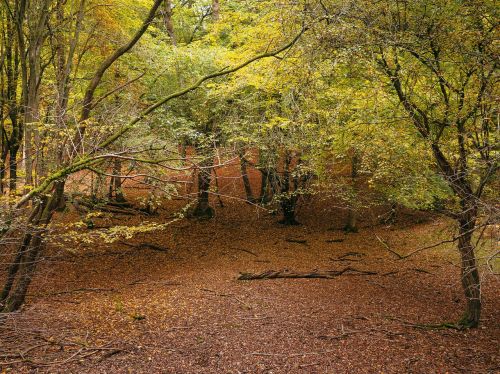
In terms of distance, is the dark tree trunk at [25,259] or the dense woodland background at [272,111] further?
the dark tree trunk at [25,259]

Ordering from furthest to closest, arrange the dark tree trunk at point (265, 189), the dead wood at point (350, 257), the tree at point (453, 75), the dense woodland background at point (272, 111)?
the dark tree trunk at point (265, 189)
the dead wood at point (350, 257)
the dense woodland background at point (272, 111)
the tree at point (453, 75)

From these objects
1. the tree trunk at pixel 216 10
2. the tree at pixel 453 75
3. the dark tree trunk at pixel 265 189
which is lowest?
the dark tree trunk at pixel 265 189

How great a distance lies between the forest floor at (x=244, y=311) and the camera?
610 centimetres

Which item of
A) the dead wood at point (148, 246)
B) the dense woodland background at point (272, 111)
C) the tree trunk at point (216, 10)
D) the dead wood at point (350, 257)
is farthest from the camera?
the tree trunk at point (216, 10)

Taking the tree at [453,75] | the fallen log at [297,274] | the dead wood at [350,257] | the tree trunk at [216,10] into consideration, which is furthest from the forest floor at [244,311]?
the tree trunk at [216,10]

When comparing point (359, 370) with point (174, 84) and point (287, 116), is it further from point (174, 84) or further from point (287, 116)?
point (174, 84)

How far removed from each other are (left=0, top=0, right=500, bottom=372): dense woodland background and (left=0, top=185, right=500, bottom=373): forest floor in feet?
1.22

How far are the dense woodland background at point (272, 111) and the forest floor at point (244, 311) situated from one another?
1.22ft

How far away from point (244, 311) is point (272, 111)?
5.83m

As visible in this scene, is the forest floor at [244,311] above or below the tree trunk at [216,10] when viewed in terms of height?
below

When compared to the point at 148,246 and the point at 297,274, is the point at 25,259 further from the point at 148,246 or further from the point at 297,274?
the point at 297,274

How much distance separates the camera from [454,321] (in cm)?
763

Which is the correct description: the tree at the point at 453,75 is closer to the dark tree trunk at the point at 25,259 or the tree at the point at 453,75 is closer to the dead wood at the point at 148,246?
the dark tree trunk at the point at 25,259

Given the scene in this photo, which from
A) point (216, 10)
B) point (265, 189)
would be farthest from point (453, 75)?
point (216, 10)
